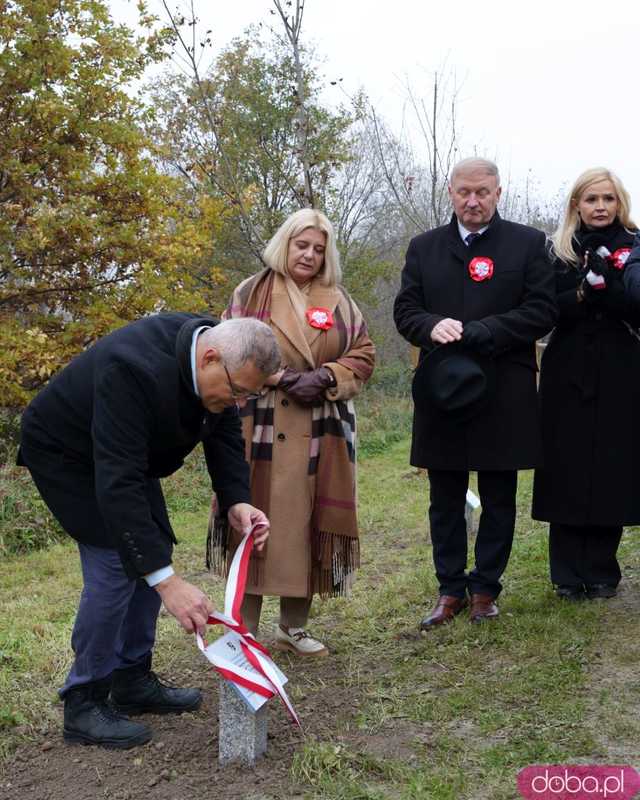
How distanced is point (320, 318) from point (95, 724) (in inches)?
74.3

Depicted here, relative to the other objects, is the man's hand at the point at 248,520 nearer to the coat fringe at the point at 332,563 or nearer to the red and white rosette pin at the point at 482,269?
the coat fringe at the point at 332,563

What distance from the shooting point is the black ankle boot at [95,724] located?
10.5 ft

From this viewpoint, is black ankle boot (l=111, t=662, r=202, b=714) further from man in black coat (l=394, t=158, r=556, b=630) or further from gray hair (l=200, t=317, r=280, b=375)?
gray hair (l=200, t=317, r=280, b=375)

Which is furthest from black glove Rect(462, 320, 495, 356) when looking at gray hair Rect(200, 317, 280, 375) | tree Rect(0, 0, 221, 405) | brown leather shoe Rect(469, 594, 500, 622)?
tree Rect(0, 0, 221, 405)

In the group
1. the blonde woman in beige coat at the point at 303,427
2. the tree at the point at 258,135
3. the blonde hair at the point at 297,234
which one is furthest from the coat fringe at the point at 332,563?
the tree at the point at 258,135

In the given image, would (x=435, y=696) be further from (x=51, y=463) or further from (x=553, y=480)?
(x=51, y=463)

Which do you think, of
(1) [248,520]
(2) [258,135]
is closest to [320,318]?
(1) [248,520]

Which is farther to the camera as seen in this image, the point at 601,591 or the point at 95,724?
the point at 601,591

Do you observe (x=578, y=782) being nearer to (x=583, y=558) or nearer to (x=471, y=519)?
(x=583, y=558)

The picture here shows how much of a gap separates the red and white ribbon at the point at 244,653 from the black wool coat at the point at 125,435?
0.25m

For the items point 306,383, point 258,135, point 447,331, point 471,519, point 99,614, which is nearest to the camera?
point 99,614

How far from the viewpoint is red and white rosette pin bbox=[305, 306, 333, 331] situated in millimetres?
4020

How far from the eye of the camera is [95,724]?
320 centimetres

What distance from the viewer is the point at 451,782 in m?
2.80
